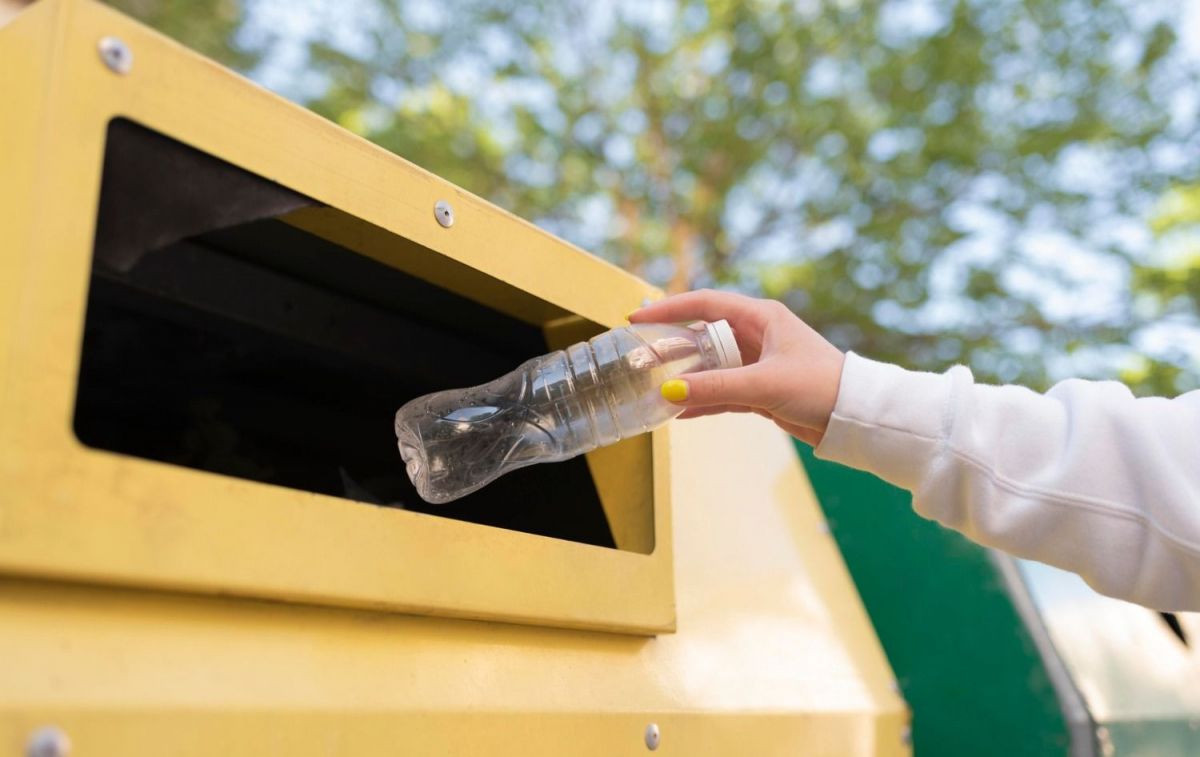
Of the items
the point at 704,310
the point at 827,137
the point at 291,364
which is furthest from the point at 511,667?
the point at 827,137

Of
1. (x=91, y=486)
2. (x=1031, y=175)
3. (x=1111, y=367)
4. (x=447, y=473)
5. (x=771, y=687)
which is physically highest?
(x=1031, y=175)

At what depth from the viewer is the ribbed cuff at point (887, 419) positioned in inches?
42.1

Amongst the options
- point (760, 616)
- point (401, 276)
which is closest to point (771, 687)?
point (760, 616)

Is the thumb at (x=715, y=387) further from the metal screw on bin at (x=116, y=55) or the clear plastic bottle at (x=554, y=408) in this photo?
the metal screw on bin at (x=116, y=55)

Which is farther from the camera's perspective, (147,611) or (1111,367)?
(1111,367)

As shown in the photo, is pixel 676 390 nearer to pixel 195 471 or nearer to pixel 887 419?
pixel 887 419

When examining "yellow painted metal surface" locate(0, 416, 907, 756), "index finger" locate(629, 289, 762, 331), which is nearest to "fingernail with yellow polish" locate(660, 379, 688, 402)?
"index finger" locate(629, 289, 762, 331)

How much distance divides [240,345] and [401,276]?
260 mm

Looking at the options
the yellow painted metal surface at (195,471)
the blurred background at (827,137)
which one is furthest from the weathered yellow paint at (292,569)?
the blurred background at (827,137)

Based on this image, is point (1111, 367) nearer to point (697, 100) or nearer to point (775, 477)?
point (697, 100)

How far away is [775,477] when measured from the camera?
175 cm

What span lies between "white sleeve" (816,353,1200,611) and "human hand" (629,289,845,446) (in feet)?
0.08

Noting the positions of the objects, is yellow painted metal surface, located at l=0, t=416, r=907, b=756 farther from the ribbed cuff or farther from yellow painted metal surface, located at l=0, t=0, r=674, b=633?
the ribbed cuff

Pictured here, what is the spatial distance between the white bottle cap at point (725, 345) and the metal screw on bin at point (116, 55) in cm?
58
